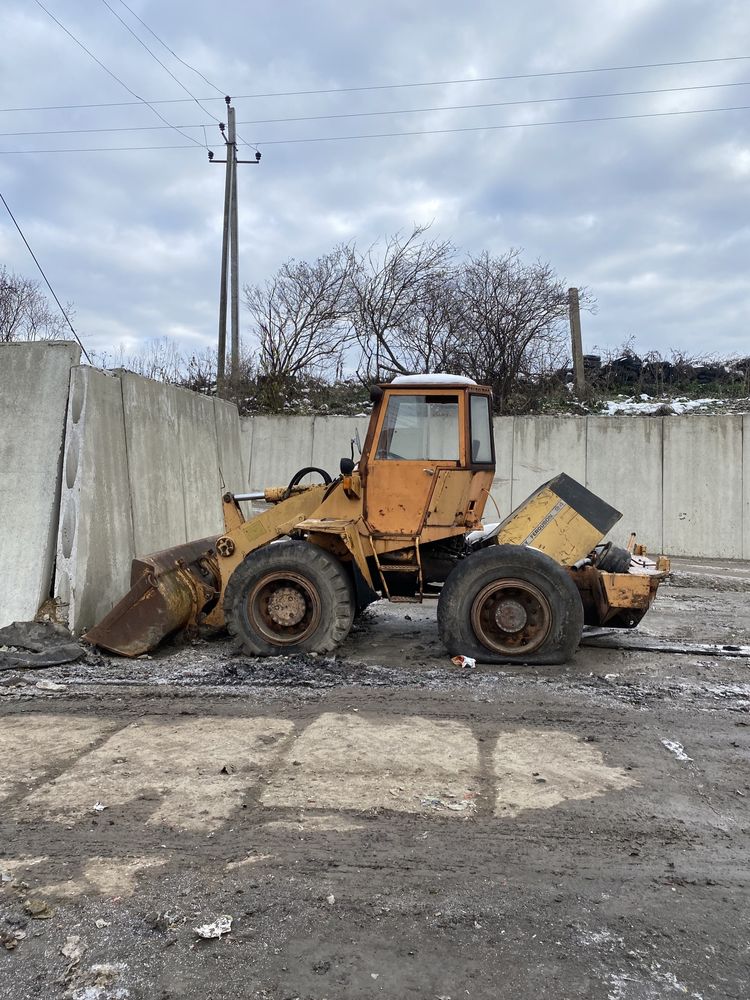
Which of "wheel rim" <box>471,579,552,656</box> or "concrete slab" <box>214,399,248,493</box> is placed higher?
"concrete slab" <box>214,399,248,493</box>

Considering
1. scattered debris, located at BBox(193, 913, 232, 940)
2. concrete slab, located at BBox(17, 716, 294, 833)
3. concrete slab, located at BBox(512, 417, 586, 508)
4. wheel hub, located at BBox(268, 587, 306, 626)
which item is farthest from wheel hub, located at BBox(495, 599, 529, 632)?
Answer: concrete slab, located at BBox(512, 417, 586, 508)

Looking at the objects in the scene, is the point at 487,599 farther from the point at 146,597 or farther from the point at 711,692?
the point at 146,597

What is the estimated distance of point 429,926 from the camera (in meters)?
2.86

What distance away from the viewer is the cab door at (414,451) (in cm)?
678

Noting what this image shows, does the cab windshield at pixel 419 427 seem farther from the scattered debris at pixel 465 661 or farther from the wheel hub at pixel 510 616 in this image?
the scattered debris at pixel 465 661

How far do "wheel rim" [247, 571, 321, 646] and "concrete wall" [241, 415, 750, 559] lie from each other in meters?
8.14

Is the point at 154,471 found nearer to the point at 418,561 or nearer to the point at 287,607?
the point at 287,607

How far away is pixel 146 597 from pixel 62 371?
8.13ft

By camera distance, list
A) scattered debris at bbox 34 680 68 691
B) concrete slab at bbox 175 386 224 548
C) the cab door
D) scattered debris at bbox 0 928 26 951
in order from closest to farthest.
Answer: scattered debris at bbox 0 928 26 951 < scattered debris at bbox 34 680 68 691 < the cab door < concrete slab at bbox 175 386 224 548

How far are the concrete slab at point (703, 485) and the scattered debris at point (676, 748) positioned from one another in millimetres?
10923

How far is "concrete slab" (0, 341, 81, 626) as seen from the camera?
7352 mm

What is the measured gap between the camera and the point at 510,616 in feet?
21.2

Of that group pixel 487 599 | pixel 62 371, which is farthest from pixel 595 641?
pixel 62 371

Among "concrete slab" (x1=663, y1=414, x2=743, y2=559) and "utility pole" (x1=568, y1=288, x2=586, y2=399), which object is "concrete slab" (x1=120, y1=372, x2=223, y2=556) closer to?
"concrete slab" (x1=663, y1=414, x2=743, y2=559)
